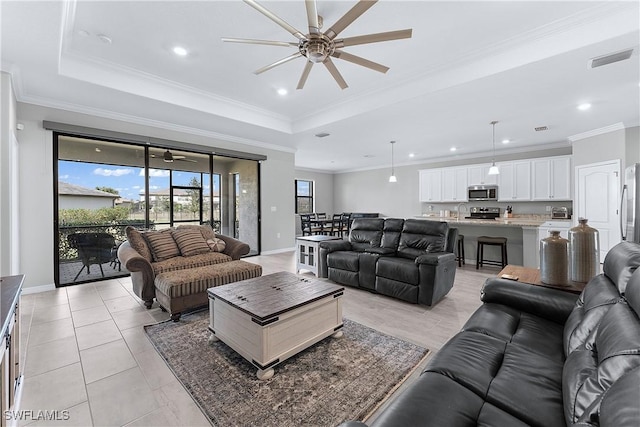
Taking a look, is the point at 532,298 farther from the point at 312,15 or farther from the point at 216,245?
the point at 216,245

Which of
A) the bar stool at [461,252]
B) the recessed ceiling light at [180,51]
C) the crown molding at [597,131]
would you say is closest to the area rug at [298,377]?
the recessed ceiling light at [180,51]

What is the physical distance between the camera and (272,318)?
1893mm

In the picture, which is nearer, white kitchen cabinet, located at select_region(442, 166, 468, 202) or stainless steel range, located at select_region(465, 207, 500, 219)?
stainless steel range, located at select_region(465, 207, 500, 219)

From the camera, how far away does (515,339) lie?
1528mm

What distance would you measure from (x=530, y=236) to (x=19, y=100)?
7.83 metres

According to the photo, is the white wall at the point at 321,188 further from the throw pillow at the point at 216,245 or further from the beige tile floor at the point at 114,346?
the beige tile floor at the point at 114,346

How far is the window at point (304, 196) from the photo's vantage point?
34.9 feet

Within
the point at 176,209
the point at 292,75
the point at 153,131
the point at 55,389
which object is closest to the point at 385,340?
the point at 55,389

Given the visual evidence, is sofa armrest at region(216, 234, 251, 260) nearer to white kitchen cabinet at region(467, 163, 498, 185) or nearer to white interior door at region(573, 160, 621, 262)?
white kitchen cabinet at region(467, 163, 498, 185)

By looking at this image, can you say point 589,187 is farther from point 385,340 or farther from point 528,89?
point 385,340

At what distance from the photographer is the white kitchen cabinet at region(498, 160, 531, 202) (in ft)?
21.1

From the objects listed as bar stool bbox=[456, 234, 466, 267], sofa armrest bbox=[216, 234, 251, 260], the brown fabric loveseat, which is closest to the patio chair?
the brown fabric loveseat

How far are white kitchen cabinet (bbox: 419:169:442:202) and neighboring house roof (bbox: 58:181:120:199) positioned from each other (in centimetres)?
765

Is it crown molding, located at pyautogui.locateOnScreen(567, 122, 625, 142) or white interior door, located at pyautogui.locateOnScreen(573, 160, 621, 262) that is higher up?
crown molding, located at pyautogui.locateOnScreen(567, 122, 625, 142)
